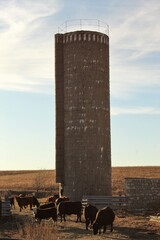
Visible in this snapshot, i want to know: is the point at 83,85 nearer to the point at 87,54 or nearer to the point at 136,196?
the point at 87,54

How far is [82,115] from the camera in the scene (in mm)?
36531

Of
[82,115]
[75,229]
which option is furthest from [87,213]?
[82,115]

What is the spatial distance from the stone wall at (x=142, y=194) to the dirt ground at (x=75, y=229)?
3.25 m

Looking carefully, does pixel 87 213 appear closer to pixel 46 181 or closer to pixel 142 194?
pixel 142 194

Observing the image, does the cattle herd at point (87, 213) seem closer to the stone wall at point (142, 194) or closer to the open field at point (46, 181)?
the stone wall at point (142, 194)

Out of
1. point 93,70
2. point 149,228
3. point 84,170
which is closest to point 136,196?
point 84,170

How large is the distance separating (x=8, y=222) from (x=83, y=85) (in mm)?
14199

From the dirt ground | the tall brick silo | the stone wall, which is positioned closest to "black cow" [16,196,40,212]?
the tall brick silo

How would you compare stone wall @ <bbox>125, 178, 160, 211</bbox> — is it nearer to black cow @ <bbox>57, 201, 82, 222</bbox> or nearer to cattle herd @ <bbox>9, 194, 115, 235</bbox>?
cattle herd @ <bbox>9, 194, 115, 235</bbox>

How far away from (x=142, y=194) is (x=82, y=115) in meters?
8.21

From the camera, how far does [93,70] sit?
37.1 m

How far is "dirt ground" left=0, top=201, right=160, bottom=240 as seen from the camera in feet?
60.0

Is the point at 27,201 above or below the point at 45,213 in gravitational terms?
above

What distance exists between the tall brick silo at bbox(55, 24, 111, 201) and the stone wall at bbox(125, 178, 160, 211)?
5.15 metres
